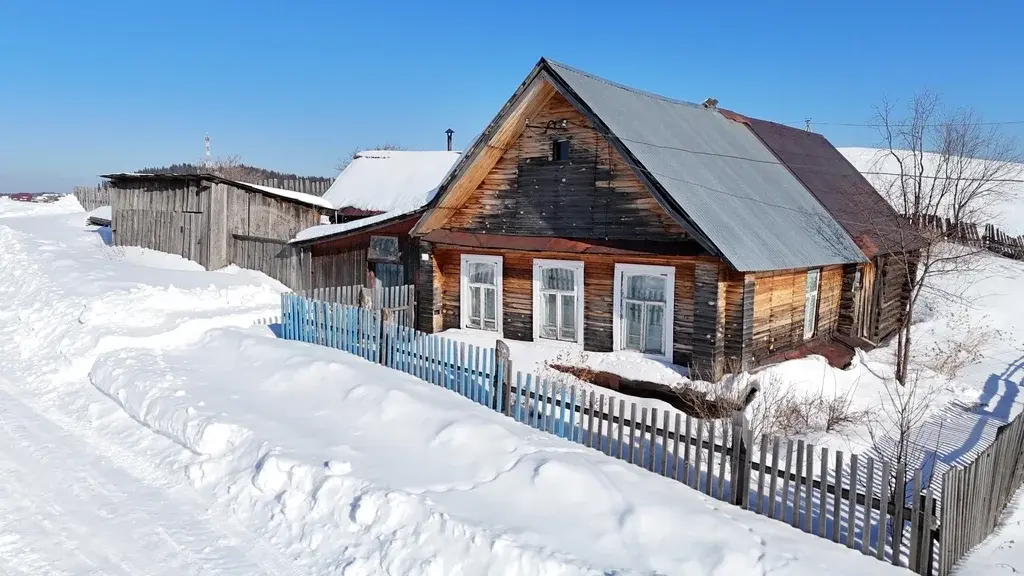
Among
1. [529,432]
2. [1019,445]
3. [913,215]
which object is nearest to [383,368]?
[529,432]

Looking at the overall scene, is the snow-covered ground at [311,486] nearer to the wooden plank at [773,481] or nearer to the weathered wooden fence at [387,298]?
the wooden plank at [773,481]

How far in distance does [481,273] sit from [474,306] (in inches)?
31.5

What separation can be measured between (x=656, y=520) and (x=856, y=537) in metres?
2.10

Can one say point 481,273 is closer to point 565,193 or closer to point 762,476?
point 565,193

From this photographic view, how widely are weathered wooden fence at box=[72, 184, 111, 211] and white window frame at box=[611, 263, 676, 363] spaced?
38374 millimetres

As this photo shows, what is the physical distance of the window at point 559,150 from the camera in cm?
1398

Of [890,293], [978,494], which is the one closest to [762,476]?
[978,494]

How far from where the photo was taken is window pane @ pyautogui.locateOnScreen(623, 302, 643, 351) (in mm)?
13289

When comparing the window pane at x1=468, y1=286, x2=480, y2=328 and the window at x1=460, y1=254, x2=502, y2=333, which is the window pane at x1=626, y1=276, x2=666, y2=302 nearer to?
the window at x1=460, y1=254, x2=502, y2=333

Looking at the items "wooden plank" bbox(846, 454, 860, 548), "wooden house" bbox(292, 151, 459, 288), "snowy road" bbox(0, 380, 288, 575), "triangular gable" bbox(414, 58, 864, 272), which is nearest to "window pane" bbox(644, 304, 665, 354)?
"triangular gable" bbox(414, 58, 864, 272)

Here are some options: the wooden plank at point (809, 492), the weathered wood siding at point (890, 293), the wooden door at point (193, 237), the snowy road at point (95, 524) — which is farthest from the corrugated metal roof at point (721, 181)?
the wooden door at point (193, 237)

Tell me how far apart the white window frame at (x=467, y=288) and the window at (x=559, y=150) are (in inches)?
101

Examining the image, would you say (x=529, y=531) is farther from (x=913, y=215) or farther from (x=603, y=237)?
(x=913, y=215)

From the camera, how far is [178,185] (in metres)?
22.3
